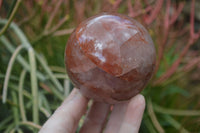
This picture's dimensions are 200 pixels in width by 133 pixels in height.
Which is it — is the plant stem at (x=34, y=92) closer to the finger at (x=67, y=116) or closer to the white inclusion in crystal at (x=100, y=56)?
the finger at (x=67, y=116)

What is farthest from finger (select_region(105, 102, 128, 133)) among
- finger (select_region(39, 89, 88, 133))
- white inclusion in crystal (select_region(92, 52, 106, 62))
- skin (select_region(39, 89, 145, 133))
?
white inclusion in crystal (select_region(92, 52, 106, 62))

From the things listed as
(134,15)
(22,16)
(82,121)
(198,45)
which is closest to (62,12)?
(22,16)

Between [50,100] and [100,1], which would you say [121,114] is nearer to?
[50,100]

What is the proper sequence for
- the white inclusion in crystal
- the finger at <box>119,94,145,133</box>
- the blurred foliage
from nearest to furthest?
1. the white inclusion in crystal
2. the finger at <box>119,94,145,133</box>
3. the blurred foliage

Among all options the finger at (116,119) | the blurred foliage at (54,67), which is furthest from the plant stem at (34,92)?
the finger at (116,119)

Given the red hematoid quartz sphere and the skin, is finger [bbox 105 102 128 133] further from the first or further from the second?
the red hematoid quartz sphere

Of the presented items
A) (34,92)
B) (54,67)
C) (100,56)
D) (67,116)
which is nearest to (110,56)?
(100,56)

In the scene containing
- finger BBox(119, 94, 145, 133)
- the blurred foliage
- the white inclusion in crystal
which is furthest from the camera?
the blurred foliage

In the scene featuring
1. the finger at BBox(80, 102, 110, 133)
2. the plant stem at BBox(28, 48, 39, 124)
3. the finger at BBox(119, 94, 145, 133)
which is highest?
the plant stem at BBox(28, 48, 39, 124)
